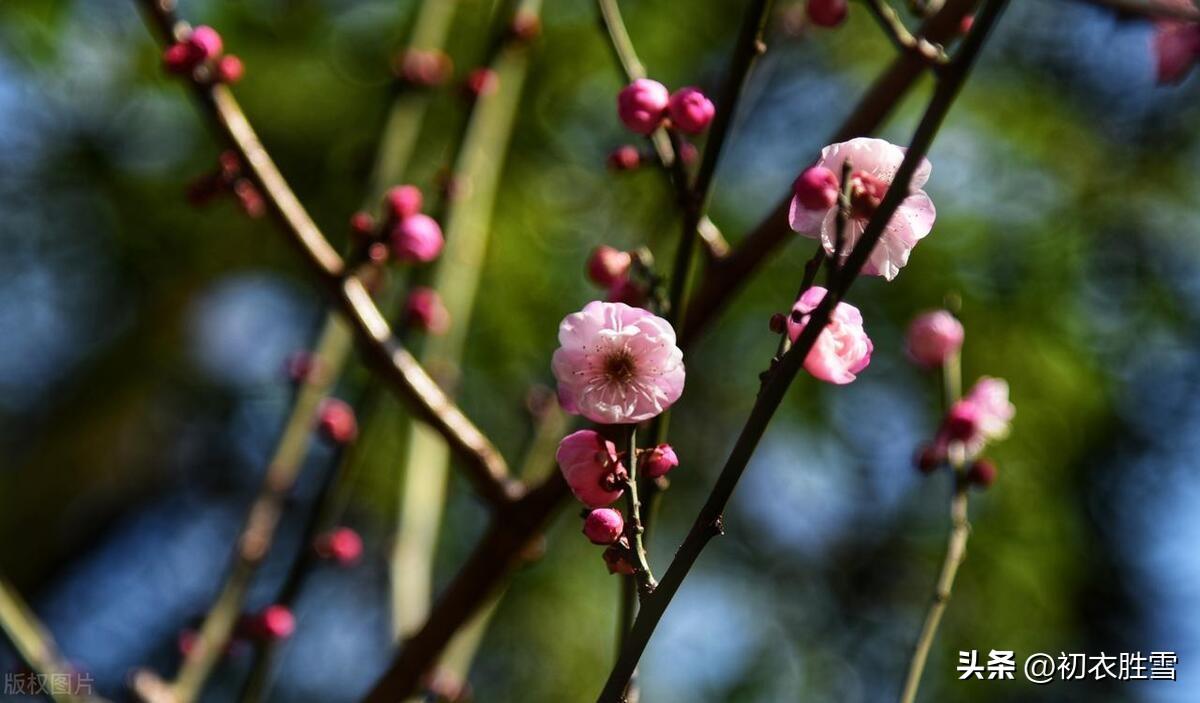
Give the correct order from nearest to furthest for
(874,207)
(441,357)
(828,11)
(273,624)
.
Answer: (874,207)
(828,11)
(273,624)
(441,357)

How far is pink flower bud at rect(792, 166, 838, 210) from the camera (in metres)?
0.83

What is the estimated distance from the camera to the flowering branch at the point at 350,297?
1350 mm

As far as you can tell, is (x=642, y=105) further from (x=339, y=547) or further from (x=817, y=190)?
(x=339, y=547)

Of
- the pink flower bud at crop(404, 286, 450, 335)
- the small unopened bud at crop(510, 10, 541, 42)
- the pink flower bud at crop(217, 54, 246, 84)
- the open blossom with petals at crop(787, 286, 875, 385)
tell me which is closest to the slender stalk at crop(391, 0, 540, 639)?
the small unopened bud at crop(510, 10, 541, 42)

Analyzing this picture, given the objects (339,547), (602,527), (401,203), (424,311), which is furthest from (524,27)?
(602,527)

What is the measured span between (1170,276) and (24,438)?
14.1ft

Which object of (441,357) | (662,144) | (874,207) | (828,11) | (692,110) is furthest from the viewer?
(441,357)

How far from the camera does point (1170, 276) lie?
3.79m

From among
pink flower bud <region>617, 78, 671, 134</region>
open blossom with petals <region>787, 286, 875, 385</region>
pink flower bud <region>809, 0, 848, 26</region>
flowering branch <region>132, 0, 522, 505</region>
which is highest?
pink flower bud <region>809, 0, 848, 26</region>

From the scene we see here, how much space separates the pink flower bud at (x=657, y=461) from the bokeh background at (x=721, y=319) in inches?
103

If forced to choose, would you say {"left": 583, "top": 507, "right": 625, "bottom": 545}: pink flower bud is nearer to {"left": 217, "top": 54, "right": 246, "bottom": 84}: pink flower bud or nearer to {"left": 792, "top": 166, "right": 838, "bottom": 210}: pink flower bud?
{"left": 792, "top": 166, "right": 838, "bottom": 210}: pink flower bud

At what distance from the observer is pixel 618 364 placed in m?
0.89

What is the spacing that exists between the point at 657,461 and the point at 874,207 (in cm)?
26

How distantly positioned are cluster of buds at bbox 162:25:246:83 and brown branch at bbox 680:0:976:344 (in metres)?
0.63
